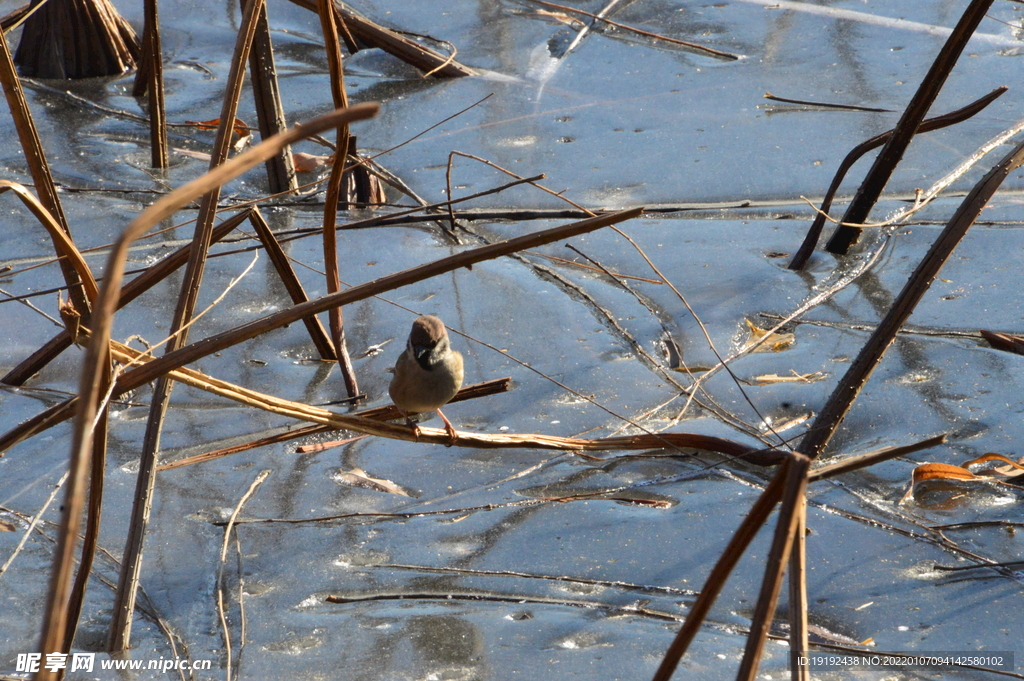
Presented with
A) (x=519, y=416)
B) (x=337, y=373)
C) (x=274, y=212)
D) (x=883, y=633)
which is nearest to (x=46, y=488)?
(x=337, y=373)

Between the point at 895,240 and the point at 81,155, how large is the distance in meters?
4.43

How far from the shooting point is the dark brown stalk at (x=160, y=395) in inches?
84.6

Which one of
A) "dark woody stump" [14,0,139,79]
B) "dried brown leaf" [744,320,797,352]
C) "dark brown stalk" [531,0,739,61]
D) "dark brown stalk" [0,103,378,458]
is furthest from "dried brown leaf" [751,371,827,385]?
"dark woody stump" [14,0,139,79]

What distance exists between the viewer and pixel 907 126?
3.72m

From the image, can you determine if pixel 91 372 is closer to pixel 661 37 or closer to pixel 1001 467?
pixel 1001 467

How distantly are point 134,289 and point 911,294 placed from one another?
2342mm

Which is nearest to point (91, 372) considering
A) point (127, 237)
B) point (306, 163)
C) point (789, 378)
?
point (127, 237)

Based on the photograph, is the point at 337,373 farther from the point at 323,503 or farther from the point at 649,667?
the point at 649,667

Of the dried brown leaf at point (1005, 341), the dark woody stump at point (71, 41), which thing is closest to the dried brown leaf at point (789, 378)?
the dried brown leaf at point (1005, 341)

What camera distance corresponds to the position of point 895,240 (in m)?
4.39

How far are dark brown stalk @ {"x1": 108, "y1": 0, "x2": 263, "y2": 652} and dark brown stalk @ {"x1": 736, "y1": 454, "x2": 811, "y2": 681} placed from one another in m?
1.50

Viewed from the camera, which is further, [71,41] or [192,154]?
[71,41]

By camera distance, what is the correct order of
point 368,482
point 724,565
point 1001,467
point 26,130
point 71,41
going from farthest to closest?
point 71,41 → point 368,482 → point 1001,467 → point 26,130 → point 724,565

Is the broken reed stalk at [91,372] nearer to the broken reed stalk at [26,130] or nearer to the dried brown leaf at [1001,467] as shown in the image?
the broken reed stalk at [26,130]
